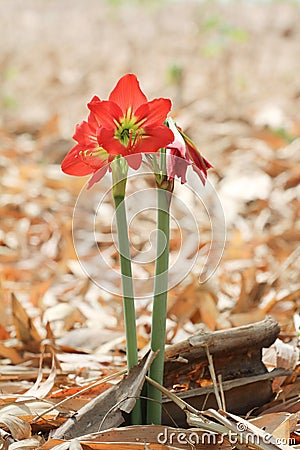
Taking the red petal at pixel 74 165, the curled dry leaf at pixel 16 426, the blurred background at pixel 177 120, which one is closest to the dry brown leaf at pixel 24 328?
the blurred background at pixel 177 120

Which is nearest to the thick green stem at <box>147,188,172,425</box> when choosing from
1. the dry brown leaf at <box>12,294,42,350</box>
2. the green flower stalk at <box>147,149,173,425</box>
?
the green flower stalk at <box>147,149,173,425</box>

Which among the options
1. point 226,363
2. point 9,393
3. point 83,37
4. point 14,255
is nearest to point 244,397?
point 226,363

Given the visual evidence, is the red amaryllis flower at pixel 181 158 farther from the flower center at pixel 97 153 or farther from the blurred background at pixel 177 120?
the blurred background at pixel 177 120

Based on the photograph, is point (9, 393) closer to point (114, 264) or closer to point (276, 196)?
point (114, 264)

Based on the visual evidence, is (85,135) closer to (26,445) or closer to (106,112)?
(106,112)

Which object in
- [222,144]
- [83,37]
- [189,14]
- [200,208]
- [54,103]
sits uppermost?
[189,14]

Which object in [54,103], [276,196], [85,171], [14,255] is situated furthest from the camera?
[54,103]

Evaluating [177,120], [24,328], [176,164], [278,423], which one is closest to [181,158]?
[176,164]

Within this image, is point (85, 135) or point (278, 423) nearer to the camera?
point (85, 135)
